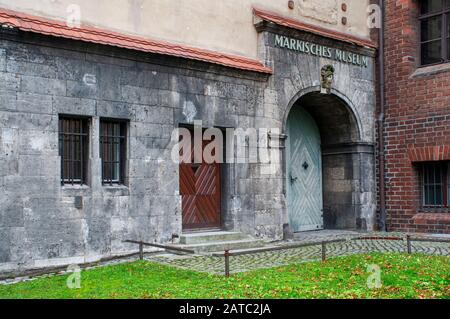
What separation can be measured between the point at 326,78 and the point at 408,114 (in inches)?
97.2

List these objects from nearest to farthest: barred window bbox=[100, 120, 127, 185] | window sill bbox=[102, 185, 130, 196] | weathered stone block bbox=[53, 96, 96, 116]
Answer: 1. weathered stone block bbox=[53, 96, 96, 116]
2. window sill bbox=[102, 185, 130, 196]
3. barred window bbox=[100, 120, 127, 185]

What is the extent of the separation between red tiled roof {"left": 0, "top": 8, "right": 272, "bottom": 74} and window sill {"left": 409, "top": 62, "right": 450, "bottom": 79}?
4.37m

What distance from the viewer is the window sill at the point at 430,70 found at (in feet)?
47.5

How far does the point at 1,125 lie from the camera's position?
29.8 ft

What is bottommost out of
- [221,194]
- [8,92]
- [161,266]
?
[161,266]

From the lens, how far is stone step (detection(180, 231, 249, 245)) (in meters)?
11.2

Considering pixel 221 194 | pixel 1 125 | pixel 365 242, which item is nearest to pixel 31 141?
pixel 1 125

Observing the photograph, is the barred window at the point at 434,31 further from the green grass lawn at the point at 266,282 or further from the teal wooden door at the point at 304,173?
the green grass lawn at the point at 266,282

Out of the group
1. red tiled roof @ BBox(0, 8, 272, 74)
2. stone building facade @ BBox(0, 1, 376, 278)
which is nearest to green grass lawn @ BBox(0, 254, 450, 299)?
stone building facade @ BBox(0, 1, 376, 278)

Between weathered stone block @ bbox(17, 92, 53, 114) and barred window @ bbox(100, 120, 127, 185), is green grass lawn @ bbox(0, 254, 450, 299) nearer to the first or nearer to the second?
barred window @ bbox(100, 120, 127, 185)

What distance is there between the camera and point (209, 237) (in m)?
11.5

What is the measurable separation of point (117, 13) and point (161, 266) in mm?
4647

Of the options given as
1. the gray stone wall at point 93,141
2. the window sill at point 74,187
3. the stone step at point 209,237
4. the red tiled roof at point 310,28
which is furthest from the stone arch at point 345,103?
the window sill at point 74,187

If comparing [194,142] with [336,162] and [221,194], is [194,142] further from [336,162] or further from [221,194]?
[336,162]
